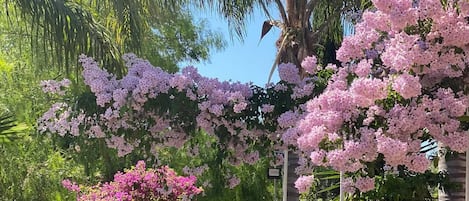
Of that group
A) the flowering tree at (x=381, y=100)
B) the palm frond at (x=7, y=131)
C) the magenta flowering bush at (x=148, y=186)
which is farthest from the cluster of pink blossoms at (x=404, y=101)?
the palm frond at (x=7, y=131)

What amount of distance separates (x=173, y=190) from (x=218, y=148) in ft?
2.39

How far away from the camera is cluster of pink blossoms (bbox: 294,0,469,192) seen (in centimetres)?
502

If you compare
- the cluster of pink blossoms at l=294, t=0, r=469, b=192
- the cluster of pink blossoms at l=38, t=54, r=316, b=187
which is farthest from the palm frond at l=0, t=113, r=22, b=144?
the cluster of pink blossoms at l=294, t=0, r=469, b=192

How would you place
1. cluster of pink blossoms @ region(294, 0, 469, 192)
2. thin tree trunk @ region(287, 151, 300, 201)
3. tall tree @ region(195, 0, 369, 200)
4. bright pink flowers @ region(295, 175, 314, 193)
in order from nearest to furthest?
cluster of pink blossoms @ region(294, 0, 469, 192) → bright pink flowers @ region(295, 175, 314, 193) → thin tree trunk @ region(287, 151, 300, 201) → tall tree @ region(195, 0, 369, 200)

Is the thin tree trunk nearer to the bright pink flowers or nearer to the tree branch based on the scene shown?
the bright pink flowers

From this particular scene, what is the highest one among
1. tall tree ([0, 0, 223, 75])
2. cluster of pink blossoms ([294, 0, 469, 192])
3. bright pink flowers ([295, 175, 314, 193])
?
tall tree ([0, 0, 223, 75])

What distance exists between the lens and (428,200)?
235 inches

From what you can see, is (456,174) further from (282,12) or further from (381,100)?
(282,12)

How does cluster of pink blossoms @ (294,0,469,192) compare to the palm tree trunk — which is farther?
the palm tree trunk

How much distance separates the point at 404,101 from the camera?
515cm

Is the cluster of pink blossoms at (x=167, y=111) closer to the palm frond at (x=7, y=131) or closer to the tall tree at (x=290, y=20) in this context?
the palm frond at (x=7, y=131)

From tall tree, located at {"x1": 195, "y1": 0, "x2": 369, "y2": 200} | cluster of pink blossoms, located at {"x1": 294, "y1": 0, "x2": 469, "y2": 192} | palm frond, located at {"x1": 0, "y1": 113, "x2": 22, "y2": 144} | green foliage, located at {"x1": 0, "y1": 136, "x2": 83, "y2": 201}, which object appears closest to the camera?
cluster of pink blossoms, located at {"x1": 294, "y1": 0, "x2": 469, "y2": 192}

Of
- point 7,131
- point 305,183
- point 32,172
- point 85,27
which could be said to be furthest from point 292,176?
point 32,172

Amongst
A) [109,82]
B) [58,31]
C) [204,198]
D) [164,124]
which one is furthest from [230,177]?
[204,198]
